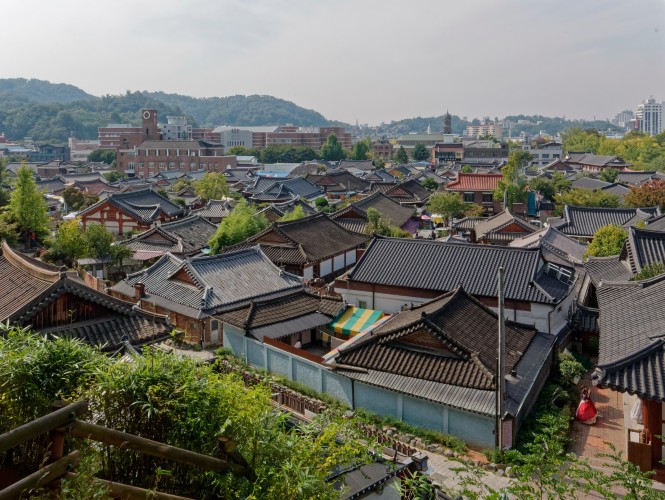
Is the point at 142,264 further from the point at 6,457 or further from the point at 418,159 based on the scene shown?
the point at 418,159

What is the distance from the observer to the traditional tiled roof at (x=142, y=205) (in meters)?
44.8

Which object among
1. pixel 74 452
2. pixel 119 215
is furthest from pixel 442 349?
pixel 119 215

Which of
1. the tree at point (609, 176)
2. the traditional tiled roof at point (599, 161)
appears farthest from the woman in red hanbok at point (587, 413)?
the traditional tiled roof at point (599, 161)

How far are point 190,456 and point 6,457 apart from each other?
1931 millimetres

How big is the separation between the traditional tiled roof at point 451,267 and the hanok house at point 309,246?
5.65m

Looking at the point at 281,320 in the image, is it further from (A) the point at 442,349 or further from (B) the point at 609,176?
(B) the point at 609,176

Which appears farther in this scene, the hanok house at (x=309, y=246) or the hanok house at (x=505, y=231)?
the hanok house at (x=505, y=231)

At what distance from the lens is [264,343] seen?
19.8 metres

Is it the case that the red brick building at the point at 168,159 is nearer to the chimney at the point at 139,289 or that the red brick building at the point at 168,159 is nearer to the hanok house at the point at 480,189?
the hanok house at the point at 480,189

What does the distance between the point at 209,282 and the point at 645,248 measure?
53.8ft

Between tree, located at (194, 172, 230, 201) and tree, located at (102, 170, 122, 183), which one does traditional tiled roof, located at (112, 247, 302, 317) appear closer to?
tree, located at (194, 172, 230, 201)

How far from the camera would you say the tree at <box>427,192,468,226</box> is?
50281 millimetres

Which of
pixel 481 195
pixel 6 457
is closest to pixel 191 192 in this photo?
pixel 481 195

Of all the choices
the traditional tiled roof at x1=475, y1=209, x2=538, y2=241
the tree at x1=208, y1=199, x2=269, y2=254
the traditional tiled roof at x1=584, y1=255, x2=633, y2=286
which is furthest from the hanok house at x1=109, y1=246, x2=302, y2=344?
the traditional tiled roof at x1=475, y1=209, x2=538, y2=241
